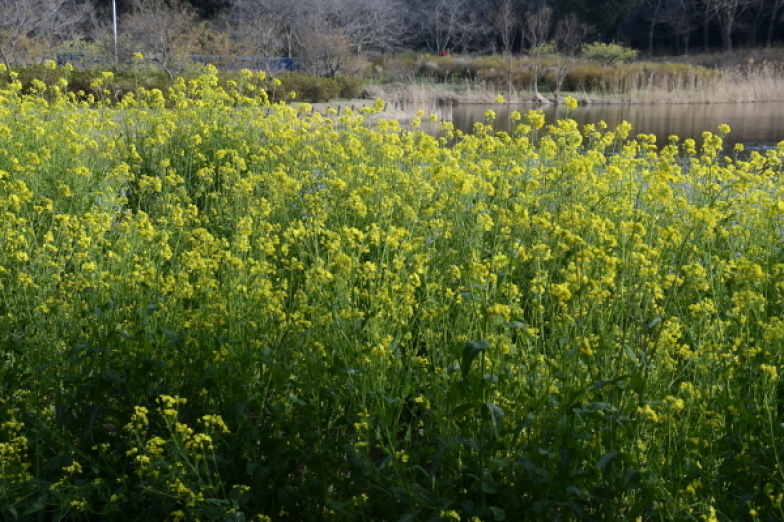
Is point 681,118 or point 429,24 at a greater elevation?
point 429,24

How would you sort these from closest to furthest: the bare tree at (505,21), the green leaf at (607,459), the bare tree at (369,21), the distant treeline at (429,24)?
the green leaf at (607,459) → the distant treeline at (429,24) → the bare tree at (369,21) → the bare tree at (505,21)

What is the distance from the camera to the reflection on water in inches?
606

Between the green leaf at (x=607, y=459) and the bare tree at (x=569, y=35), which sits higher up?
the bare tree at (x=569, y=35)

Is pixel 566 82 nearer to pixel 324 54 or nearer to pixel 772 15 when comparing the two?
pixel 324 54

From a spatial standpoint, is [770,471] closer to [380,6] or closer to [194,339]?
[194,339]

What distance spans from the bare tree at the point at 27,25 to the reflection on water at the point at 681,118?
11594mm

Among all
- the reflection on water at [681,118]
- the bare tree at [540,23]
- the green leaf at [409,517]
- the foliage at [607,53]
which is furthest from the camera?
the bare tree at [540,23]

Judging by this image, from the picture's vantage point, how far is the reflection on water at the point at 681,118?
15.4m

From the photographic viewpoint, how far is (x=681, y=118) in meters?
19.2

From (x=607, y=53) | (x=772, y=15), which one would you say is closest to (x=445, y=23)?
(x=607, y=53)

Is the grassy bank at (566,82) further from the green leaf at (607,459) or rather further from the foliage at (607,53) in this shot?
the green leaf at (607,459)

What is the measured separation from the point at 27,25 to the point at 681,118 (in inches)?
737

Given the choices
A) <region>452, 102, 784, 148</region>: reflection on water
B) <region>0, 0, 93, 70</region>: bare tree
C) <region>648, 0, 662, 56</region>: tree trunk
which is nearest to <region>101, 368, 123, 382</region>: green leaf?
<region>452, 102, 784, 148</region>: reflection on water

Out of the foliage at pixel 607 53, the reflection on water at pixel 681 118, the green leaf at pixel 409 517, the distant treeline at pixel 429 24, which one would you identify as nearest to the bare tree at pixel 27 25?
the distant treeline at pixel 429 24
